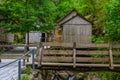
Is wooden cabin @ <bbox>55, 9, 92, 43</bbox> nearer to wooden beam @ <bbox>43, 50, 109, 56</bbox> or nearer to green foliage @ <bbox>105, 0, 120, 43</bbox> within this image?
green foliage @ <bbox>105, 0, 120, 43</bbox>

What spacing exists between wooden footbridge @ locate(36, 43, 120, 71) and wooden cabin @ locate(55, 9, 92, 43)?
7.36m

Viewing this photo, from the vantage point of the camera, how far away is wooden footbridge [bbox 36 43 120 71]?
1499cm

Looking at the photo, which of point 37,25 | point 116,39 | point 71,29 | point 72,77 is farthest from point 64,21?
point 116,39

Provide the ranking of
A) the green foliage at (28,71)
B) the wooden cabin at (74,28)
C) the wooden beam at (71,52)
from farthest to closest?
the wooden cabin at (74,28), the wooden beam at (71,52), the green foliage at (28,71)

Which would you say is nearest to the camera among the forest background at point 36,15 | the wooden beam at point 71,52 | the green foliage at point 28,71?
the green foliage at point 28,71

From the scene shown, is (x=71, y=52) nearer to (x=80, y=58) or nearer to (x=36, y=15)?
(x=80, y=58)

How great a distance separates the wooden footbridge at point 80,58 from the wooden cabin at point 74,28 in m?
7.36

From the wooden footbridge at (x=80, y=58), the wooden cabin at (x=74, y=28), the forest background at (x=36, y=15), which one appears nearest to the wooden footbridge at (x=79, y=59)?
the wooden footbridge at (x=80, y=58)

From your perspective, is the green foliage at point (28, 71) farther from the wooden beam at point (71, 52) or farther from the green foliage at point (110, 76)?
the green foliage at point (110, 76)

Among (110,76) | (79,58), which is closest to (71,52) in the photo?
(79,58)

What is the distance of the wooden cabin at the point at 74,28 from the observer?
23.4 m

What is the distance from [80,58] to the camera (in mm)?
15516

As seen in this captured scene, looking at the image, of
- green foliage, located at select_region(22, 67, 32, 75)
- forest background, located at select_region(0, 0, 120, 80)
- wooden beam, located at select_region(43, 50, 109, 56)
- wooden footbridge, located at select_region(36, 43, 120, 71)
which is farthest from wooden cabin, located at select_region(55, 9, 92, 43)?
green foliage, located at select_region(22, 67, 32, 75)

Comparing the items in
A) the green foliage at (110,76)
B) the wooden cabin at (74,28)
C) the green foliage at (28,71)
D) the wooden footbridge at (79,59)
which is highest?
the wooden cabin at (74,28)
